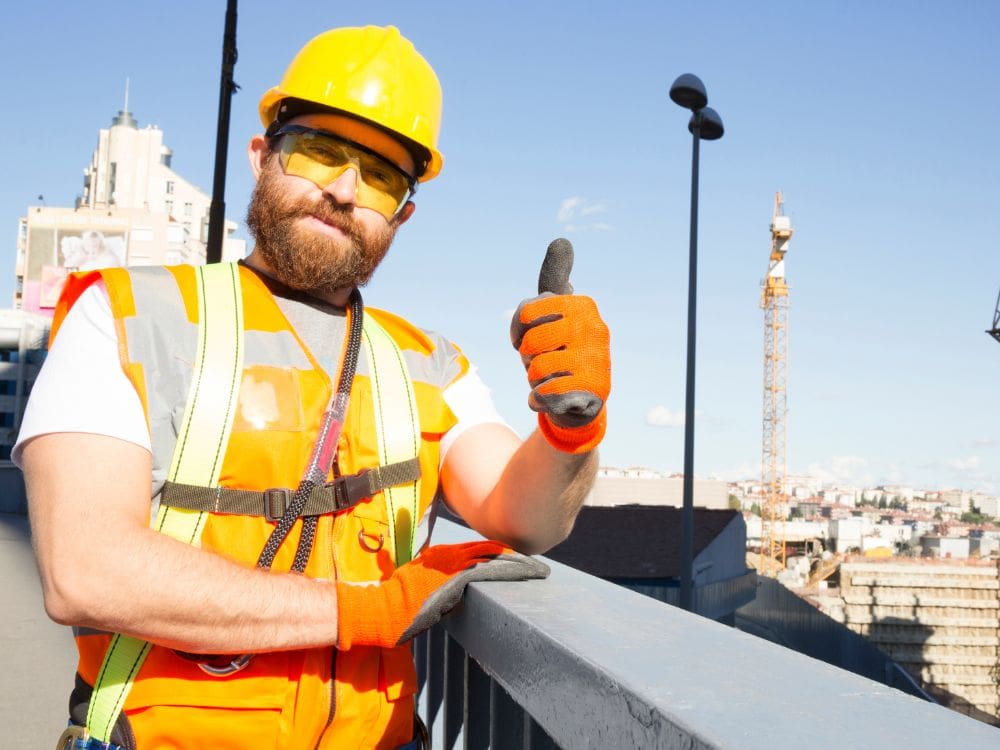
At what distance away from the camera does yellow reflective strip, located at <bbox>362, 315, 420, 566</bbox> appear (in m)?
2.27

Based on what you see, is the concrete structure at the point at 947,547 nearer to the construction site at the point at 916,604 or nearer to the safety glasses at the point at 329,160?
the construction site at the point at 916,604

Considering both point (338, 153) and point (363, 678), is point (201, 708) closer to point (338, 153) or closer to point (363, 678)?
point (363, 678)

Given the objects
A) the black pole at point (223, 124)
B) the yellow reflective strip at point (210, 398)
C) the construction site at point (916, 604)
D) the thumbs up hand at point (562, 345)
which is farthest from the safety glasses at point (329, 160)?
the construction site at point (916, 604)

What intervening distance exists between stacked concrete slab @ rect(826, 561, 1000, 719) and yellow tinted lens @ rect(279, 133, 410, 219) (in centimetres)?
7116

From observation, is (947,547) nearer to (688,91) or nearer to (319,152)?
(688,91)

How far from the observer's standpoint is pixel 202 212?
118562 millimetres

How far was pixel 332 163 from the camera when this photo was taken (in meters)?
2.54

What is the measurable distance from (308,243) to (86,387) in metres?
0.73

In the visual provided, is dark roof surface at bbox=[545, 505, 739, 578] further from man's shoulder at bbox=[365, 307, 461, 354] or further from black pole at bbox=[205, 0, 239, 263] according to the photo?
man's shoulder at bbox=[365, 307, 461, 354]

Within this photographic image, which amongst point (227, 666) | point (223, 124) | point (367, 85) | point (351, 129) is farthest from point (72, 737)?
point (223, 124)

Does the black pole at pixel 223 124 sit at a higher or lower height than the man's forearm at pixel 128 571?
higher

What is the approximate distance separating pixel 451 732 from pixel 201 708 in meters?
0.81

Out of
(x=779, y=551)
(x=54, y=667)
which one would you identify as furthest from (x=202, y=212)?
(x=54, y=667)

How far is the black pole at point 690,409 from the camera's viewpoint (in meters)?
13.4
